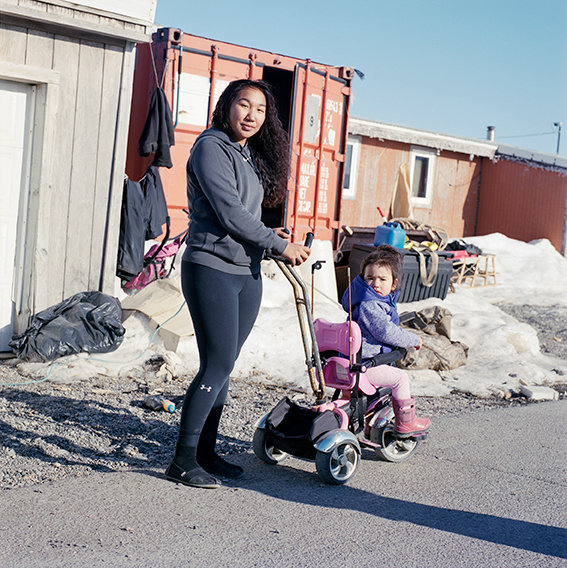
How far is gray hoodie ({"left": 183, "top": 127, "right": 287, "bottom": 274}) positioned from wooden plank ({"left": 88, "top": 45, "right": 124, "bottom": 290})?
3681 mm

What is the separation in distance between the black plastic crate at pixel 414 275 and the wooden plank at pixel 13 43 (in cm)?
609

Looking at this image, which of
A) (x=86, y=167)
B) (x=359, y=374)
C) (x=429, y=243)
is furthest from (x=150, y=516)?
(x=429, y=243)

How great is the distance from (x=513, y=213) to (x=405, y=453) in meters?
18.7

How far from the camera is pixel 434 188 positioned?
21.9 meters

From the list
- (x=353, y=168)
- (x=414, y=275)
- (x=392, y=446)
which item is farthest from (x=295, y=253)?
(x=353, y=168)

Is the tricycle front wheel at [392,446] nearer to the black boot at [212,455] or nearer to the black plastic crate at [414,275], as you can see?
the black boot at [212,455]

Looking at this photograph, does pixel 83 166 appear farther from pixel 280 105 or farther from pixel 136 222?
pixel 280 105

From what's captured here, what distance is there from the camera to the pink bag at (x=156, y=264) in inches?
333

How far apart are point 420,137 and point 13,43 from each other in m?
15.4

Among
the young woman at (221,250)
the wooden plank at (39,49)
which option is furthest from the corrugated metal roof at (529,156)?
the young woman at (221,250)

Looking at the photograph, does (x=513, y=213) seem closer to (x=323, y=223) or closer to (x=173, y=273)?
(x=323, y=223)

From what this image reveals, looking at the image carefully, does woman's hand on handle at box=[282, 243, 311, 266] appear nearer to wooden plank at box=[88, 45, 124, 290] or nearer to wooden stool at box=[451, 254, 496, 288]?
wooden plank at box=[88, 45, 124, 290]

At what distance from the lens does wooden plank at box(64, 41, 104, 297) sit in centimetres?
739

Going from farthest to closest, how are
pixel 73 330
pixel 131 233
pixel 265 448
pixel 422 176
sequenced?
pixel 422 176 < pixel 131 233 < pixel 73 330 < pixel 265 448
